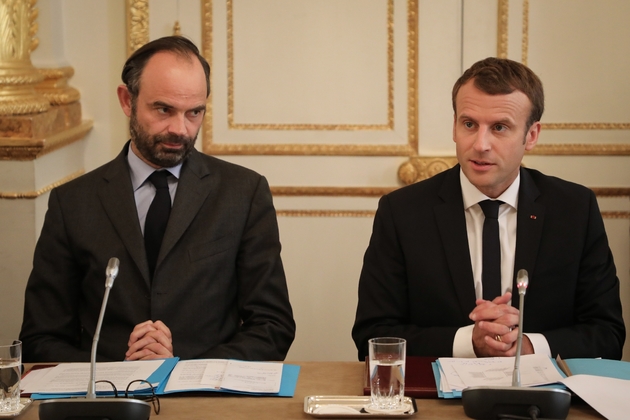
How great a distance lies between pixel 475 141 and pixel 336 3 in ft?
5.91

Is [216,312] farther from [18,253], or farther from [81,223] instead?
[18,253]

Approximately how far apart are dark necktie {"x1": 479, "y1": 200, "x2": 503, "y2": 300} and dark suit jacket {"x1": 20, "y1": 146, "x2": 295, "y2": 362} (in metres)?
0.60

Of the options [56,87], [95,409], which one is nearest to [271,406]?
[95,409]

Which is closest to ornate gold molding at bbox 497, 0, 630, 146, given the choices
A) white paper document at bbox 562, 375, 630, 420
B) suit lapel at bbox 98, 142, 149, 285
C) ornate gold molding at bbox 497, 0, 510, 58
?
ornate gold molding at bbox 497, 0, 510, 58

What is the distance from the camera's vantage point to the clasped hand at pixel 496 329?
206 centimetres

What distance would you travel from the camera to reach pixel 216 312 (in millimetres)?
2486

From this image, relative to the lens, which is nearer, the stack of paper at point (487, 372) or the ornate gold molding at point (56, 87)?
the stack of paper at point (487, 372)

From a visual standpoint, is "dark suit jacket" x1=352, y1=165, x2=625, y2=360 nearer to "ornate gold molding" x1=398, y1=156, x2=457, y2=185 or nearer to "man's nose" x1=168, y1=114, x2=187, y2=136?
"man's nose" x1=168, y1=114, x2=187, y2=136

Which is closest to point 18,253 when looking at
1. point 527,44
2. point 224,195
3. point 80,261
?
point 80,261

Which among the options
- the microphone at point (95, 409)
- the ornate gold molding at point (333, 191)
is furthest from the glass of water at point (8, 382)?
the ornate gold molding at point (333, 191)

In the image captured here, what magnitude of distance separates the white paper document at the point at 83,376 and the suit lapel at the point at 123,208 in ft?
1.41

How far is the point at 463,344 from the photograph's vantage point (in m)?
2.19

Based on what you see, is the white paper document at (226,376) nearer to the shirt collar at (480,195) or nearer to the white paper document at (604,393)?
the white paper document at (604,393)

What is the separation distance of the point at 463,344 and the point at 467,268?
0.25 m
